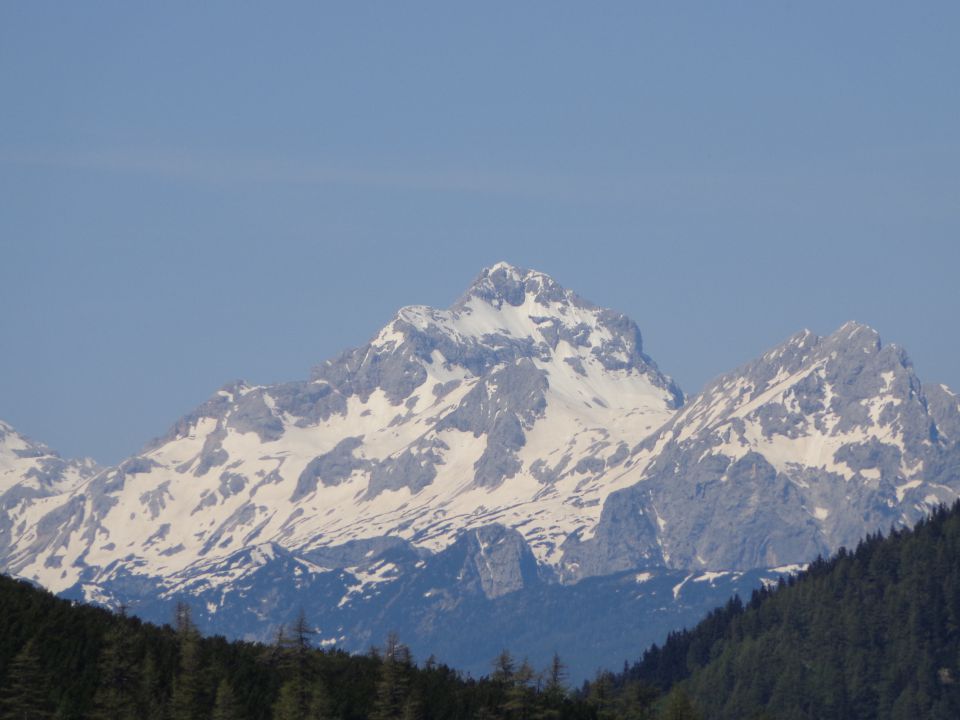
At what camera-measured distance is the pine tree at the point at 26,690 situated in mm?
184375

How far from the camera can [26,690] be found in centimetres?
18725

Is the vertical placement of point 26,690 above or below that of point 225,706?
above

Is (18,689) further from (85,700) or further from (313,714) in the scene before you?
(313,714)

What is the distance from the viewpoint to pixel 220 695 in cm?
19475

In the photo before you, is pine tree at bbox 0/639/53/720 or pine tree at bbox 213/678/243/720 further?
pine tree at bbox 213/678/243/720

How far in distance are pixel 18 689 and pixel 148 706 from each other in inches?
517

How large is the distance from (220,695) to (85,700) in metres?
13.2

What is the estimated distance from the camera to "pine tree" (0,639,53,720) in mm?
184375

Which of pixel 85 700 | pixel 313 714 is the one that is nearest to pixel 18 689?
pixel 85 700

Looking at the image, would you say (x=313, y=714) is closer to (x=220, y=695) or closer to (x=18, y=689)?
(x=220, y=695)

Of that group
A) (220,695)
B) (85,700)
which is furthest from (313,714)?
(85,700)

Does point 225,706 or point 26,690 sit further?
point 225,706

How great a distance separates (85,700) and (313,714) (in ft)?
69.8

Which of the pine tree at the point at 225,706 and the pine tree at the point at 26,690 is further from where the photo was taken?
the pine tree at the point at 225,706
